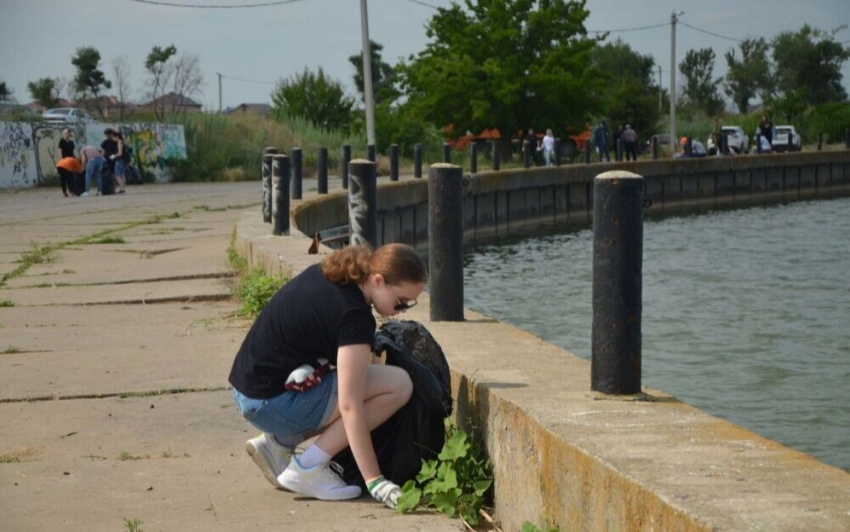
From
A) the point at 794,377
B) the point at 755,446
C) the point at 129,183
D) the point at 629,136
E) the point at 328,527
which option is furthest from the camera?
the point at 629,136

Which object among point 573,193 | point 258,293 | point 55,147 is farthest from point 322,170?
point 573,193

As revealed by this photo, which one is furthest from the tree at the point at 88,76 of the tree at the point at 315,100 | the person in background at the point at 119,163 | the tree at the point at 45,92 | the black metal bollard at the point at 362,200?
the black metal bollard at the point at 362,200

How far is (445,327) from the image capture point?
6133 millimetres

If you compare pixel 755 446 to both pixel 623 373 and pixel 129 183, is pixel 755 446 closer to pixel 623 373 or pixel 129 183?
pixel 623 373

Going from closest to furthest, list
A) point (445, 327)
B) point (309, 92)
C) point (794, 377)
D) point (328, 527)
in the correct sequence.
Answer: point (328, 527) < point (445, 327) < point (794, 377) < point (309, 92)

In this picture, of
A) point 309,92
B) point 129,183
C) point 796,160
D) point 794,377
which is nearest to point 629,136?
point 796,160

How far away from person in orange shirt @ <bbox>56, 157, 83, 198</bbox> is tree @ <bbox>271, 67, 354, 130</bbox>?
74.7 ft

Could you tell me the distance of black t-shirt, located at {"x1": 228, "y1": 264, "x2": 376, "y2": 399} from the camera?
4.44m

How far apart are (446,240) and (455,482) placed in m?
2.16

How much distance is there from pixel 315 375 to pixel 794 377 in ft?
30.5

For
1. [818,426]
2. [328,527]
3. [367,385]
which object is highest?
[367,385]

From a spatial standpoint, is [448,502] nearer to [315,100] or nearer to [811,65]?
[315,100]

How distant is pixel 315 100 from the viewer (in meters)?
49.7

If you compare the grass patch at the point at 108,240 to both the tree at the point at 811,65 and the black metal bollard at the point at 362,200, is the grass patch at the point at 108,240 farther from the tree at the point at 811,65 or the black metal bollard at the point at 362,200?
the tree at the point at 811,65
